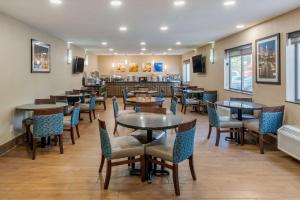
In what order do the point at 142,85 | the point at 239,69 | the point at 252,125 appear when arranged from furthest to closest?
the point at 142,85 → the point at 239,69 → the point at 252,125

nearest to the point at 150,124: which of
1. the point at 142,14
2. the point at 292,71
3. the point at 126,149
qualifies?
the point at 126,149

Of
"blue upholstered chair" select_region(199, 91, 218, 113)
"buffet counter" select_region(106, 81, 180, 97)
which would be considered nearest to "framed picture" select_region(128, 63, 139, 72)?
"buffet counter" select_region(106, 81, 180, 97)

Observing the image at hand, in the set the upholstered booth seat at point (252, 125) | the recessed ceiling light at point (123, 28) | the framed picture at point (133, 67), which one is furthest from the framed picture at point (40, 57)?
the framed picture at point (133, 67)

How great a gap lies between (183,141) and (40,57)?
5.01m

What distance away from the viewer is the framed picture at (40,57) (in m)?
6.24

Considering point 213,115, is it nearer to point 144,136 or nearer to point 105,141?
point 144,136

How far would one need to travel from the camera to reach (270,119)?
4.75 metres

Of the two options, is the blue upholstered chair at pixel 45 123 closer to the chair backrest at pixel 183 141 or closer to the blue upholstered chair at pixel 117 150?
the blue upholstered chair at pixel 117 150

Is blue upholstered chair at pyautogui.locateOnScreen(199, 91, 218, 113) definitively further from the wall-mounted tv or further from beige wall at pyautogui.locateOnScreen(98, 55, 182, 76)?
beige wall at pyautogui.locateOnScreen(98, 55, 182, 76)

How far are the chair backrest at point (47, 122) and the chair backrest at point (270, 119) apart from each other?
3.58 meters

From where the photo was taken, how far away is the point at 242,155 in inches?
182

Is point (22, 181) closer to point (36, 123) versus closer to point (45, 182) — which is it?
point (45, 182)

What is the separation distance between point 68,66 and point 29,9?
15.6 ft

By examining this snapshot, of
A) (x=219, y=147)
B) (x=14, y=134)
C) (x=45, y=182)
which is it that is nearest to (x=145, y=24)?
(x=219, y=147)
